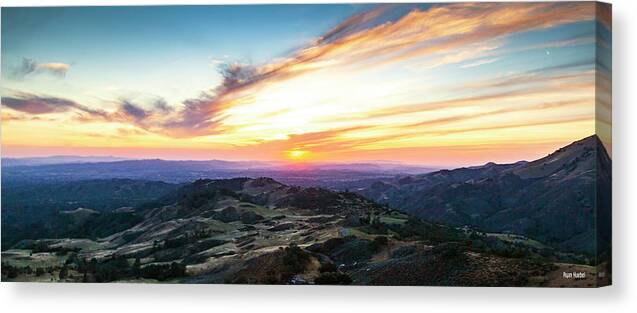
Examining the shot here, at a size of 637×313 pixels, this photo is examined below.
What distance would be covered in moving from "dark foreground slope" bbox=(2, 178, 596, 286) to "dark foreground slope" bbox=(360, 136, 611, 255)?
6.8 inches

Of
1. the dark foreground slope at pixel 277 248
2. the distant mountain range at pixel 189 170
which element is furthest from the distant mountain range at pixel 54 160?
the dark foreground slope at pixel 277 248

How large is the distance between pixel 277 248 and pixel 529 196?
3.22m

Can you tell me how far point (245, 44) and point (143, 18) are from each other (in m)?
1.39

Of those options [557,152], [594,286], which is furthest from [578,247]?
[557,152]

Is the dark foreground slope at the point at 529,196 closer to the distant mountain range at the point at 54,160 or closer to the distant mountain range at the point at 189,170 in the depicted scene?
the distant mountain range at the point at 189,170

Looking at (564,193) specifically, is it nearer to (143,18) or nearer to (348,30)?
(348,30)

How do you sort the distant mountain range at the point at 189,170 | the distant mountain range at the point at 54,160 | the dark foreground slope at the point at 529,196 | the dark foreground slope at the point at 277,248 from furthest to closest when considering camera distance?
the distant mountain range at the point at 54,160, the distant mountain range at the point at 189,170, the dark foreground slope at the point at 277,248, the dark foreground slope at the point at 529,196

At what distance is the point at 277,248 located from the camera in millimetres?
11109

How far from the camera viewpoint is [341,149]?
11328mm

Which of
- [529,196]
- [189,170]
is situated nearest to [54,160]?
[189,170]

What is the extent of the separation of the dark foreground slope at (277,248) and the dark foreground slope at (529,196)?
17cm

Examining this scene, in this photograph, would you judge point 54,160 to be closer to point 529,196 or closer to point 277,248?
point 277,248

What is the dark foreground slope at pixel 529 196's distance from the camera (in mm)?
10578

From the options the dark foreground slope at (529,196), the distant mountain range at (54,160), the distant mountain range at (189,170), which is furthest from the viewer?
the distant mountain range at (54,160)
